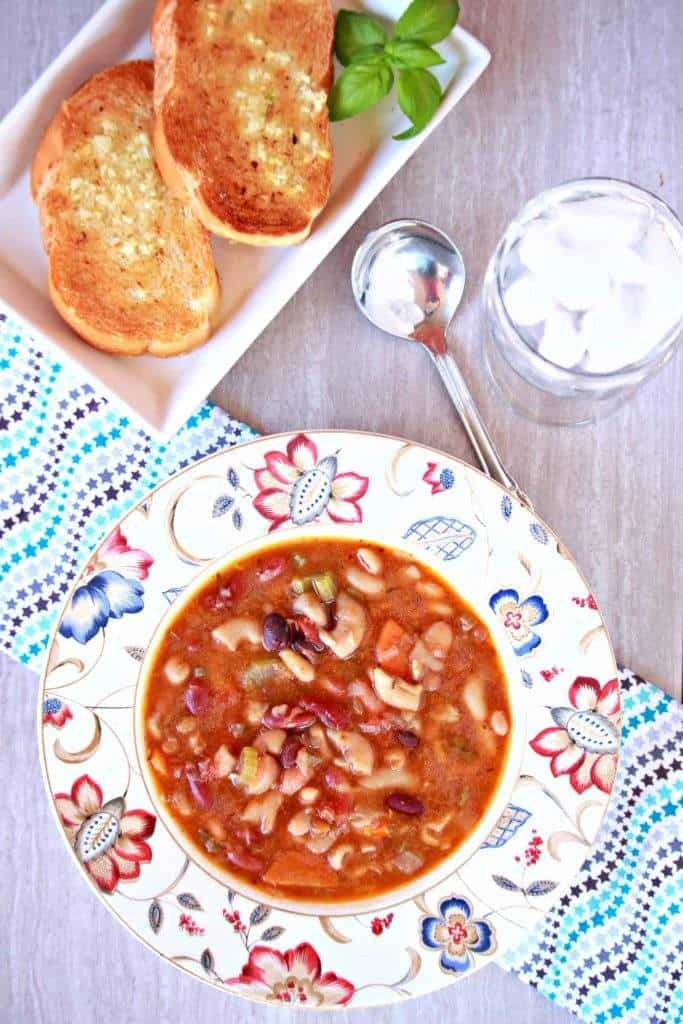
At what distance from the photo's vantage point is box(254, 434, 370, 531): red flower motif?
2377mm

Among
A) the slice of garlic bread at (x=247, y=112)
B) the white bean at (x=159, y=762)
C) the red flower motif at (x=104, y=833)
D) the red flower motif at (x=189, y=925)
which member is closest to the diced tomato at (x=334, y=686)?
the white bean at (x=159, y=762)

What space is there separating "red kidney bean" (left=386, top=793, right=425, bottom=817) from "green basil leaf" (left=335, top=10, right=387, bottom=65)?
1.86 metres

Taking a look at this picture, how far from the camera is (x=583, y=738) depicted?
245 centimetres

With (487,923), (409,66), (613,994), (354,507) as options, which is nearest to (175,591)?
(354,507)

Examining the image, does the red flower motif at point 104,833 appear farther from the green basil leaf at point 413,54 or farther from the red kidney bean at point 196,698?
the green basil leaf at point 413,54

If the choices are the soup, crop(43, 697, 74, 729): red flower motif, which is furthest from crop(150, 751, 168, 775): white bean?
crop(43, 697, 74, 729): red flower motif

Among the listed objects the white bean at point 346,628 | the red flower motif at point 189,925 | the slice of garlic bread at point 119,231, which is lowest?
the red flower motif at point 189,925

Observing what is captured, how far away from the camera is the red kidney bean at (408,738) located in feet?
8.14

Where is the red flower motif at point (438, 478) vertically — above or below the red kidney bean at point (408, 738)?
above

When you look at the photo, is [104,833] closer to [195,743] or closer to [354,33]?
[195,743]

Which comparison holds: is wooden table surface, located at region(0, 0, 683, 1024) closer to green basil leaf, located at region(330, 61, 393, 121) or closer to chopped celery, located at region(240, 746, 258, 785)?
green basil leaf, located at region(330, 61, 393, 121)

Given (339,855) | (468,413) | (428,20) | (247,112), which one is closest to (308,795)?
(339,855)

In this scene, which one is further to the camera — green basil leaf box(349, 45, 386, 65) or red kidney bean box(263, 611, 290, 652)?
red kidney bean box(263, 611, 290, 652)

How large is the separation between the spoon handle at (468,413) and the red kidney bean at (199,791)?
110 cm
